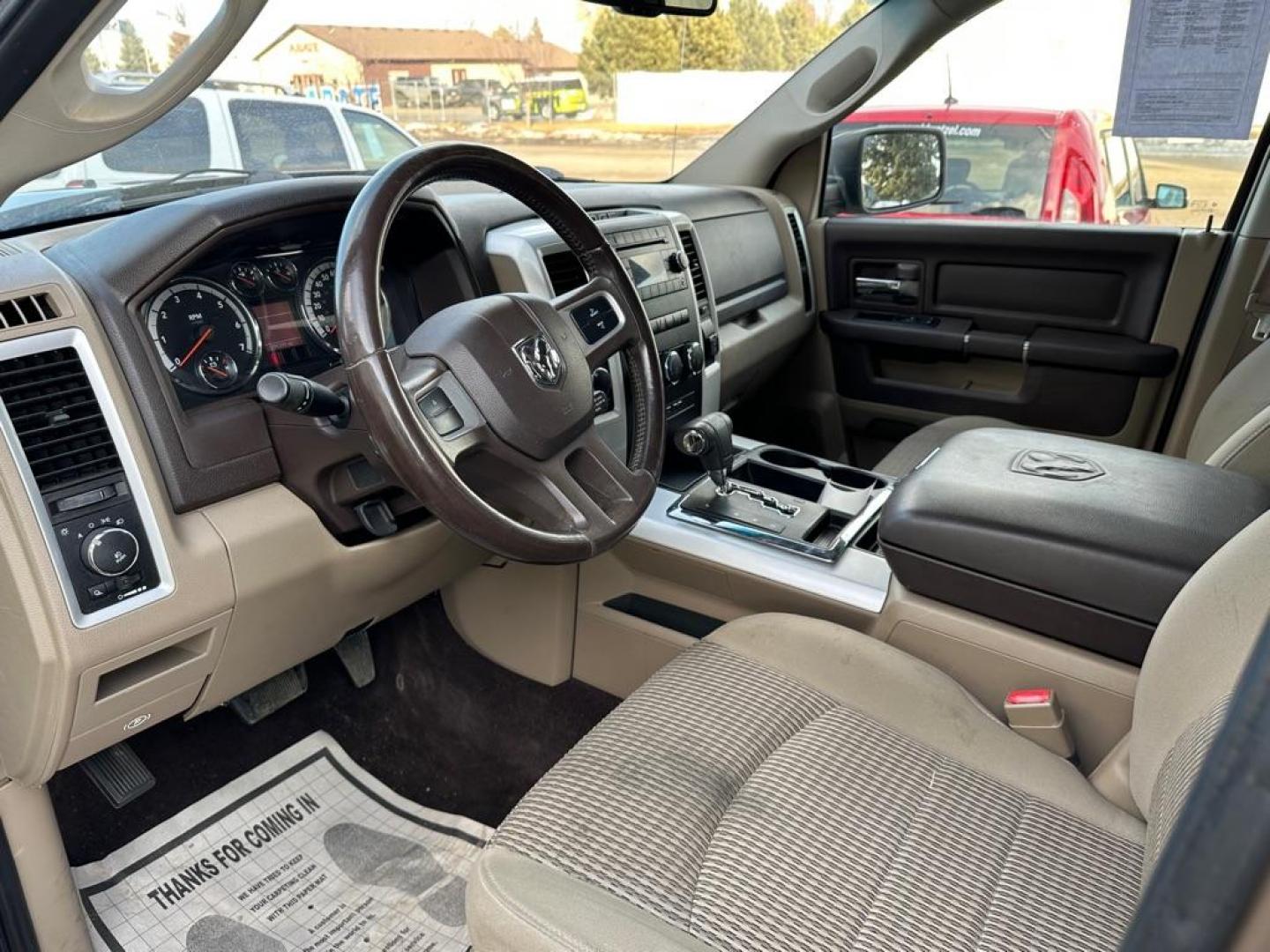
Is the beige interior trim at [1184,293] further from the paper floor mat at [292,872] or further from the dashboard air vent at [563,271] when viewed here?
the paper floor mat at [292,872]

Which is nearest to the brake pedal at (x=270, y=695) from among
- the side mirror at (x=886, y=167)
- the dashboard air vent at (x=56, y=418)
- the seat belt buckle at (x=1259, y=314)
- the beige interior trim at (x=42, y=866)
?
the beige interior trim at (x=42, y=866)

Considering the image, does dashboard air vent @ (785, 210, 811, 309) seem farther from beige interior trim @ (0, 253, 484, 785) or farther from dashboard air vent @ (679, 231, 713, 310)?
beige interior trim @ (0, 253, 484, 785)

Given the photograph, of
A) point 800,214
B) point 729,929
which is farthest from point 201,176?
point 800,214

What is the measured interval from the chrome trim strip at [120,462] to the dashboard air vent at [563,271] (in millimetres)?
705

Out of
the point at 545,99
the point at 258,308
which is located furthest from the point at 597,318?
the point at 545,99

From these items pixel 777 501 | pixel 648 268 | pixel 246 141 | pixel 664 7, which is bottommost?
pixel 777 501

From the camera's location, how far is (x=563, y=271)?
1664 millimetres

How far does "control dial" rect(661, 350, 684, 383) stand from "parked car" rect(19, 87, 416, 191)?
604mm

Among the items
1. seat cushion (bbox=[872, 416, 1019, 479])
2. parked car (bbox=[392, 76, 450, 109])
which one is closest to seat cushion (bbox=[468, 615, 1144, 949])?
seat cushion (bbox=[872, 416, 1019, 479])

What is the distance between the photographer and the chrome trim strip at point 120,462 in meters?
1.08

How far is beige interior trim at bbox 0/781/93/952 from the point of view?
1.33 metres

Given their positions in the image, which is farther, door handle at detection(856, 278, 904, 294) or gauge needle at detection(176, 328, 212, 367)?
door handle at detection(856, 278, 904, 294)

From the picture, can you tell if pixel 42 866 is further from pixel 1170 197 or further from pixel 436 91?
pixel 1170 197

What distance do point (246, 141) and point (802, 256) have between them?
1.57 metres
